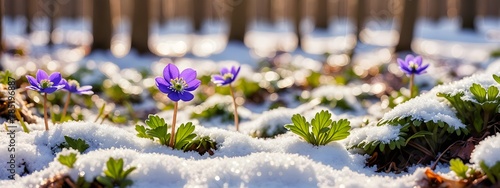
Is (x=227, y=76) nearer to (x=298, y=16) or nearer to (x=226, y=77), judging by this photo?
(x=226, y=77)

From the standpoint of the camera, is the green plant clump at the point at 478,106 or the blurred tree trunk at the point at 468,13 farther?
the blurred tree trunk at the point at 468,13

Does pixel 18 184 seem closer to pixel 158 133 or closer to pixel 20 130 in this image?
pixel 158 133

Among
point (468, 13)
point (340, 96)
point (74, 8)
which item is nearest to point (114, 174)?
point (340, 96)

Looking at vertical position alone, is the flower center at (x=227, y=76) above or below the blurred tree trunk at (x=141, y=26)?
above

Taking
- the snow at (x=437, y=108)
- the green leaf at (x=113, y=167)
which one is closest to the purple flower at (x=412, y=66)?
the snow at (x=437, y=108)

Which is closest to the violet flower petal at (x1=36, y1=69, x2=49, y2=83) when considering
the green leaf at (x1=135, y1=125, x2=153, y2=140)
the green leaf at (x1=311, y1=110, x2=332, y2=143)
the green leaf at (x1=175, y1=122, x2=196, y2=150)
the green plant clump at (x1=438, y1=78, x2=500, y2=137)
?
the green leaf at (x1=135, y1=125, x2=153, y2=140)

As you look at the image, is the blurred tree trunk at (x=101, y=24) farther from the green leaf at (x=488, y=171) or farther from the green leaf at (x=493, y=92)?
the green leaf at (x=488, y=171)

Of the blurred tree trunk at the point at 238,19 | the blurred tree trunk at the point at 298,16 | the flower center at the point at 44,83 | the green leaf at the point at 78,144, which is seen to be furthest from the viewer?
the blurred tree trunk at the point at 298,16
